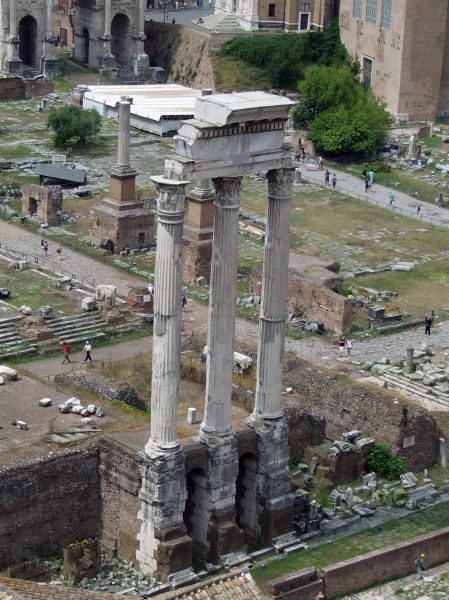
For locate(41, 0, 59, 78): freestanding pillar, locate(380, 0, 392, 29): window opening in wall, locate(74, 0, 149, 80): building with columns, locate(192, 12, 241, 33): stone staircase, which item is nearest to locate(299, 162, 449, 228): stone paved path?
locate(380, 0, 392, 29): window opening in wall

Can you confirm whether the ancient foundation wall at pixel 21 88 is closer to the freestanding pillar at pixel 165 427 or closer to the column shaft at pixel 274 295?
the column shaft at pixel 274 295

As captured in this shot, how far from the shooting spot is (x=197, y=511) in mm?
34125

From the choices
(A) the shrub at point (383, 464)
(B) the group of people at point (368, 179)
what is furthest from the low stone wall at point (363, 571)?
(B) the group of people at point (368, 179)

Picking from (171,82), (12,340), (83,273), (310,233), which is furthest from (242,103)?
(171,82)

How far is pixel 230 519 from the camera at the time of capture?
34.2 m

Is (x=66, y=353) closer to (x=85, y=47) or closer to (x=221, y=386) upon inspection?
(x=221, y=386)

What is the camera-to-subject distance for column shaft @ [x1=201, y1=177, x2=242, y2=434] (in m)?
32.5

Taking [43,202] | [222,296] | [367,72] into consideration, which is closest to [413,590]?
[222,296]

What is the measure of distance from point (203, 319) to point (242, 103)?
62.4ft

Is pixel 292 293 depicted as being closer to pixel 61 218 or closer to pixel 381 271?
pixel 381 271

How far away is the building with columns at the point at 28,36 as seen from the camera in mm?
86500

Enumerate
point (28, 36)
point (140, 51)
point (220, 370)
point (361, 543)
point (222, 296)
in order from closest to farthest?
point (222, 296) → point (220, 370) → point (361, 543) → point (28, 36) → point (140, 51)

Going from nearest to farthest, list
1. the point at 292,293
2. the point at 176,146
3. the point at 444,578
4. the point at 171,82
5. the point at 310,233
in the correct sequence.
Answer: the point at 176,146
the point at 444,578
the point at 292,293
the point at 310,233
the point at 171,82

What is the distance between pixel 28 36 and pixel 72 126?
19479 millimetres
